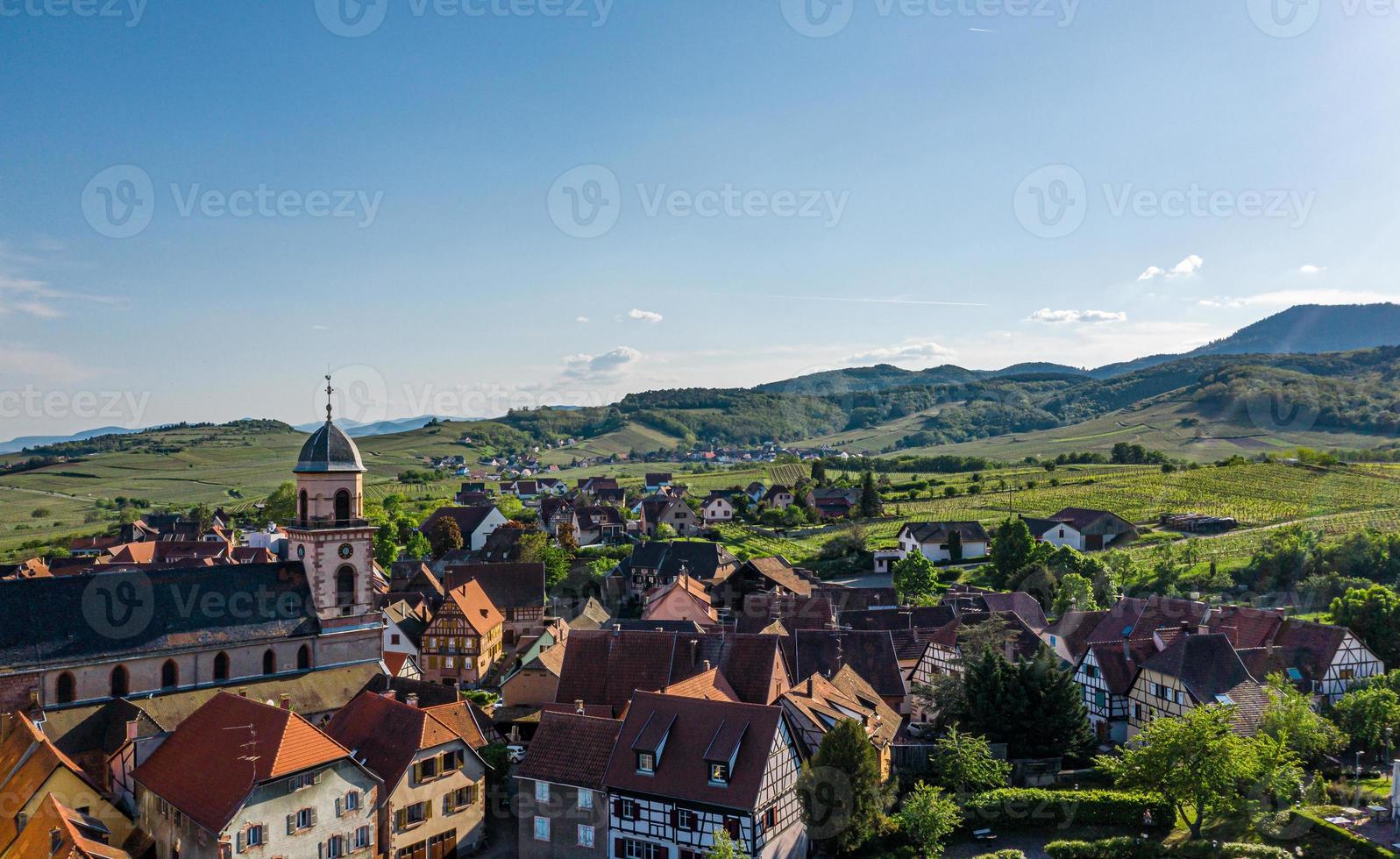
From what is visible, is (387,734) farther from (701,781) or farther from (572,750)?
(701,781)

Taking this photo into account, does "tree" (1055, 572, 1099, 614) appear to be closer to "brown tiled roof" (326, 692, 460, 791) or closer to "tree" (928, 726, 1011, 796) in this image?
"tree" (928, 726, 1011, 796)

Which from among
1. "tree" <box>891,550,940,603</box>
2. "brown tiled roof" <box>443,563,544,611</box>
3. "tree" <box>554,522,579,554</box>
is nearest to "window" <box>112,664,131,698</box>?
"brown tiled roof" <box>443,563,544,611</box>

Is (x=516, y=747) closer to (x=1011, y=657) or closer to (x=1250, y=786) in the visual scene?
(x=1011, y=657)

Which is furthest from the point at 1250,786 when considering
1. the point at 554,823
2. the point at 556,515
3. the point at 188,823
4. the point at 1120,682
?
the point at 556,515

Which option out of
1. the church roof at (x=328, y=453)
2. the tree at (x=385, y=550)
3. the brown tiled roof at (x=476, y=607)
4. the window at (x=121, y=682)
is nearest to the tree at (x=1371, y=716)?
the church roof at (x=328, y=453)

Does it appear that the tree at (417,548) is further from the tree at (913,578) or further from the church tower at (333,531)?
the church tower at (333,531)

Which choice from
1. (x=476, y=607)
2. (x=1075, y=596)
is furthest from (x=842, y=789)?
(x=1075, y=596)
